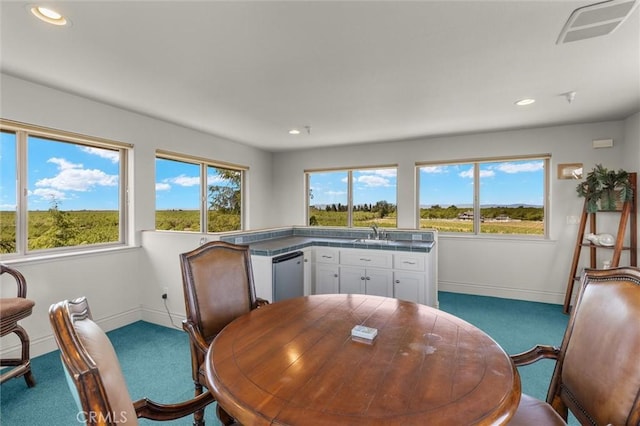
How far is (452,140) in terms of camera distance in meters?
4.70

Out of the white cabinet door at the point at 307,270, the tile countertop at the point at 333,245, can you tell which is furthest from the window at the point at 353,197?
Answer: the white cabinet door at the point at 307,270

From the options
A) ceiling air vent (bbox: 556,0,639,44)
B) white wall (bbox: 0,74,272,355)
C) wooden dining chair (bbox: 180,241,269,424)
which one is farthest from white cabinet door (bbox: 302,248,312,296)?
ceiling air vent (bbox: 556,0,639,44)

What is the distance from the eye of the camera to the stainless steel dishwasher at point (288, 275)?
3048mm

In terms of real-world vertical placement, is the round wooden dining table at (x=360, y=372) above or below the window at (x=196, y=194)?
below

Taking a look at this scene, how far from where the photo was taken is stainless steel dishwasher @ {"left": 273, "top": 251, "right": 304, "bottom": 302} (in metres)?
3.05

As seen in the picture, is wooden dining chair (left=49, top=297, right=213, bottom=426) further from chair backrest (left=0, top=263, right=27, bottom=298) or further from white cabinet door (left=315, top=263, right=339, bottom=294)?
white cabinet door (left=315, top=263, right=339, bottom=294)

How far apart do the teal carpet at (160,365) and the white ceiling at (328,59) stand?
7.98 feet

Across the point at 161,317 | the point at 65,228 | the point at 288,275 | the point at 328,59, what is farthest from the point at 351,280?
the point at 65,228

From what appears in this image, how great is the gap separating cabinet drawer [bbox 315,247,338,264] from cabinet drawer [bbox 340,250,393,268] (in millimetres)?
88

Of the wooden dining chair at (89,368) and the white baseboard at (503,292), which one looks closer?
the wooden dining chair at (89,368)

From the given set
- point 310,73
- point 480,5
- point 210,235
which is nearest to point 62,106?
point 210,235

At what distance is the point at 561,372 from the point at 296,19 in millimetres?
2219

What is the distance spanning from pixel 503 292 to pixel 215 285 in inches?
170

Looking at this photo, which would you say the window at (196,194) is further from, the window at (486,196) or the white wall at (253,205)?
the window at (486,196)
